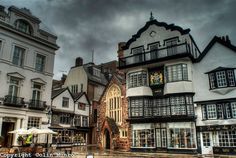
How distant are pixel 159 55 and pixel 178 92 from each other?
535cm

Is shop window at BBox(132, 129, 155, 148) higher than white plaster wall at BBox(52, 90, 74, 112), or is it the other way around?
white plaster wall at BBox(52, 90, 74, 112)

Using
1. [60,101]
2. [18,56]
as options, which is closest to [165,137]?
[60,101]

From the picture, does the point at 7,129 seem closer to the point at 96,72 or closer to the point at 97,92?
the point at 97,92

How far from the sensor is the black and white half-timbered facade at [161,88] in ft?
79.1

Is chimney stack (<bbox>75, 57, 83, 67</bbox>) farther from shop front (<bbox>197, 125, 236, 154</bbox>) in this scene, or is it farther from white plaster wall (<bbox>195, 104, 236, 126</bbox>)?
shop front (<bbox>197, 125, 236, 154</bbox>)

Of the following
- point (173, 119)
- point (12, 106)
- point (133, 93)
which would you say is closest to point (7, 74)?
point (12, 106)

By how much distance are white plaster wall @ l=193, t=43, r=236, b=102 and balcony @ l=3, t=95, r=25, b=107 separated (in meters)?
19.2

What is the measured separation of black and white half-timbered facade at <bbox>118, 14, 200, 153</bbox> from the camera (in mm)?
24109

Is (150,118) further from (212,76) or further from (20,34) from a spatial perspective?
(20,34)

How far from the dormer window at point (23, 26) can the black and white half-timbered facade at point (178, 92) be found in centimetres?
1229

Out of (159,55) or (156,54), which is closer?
(159,55)

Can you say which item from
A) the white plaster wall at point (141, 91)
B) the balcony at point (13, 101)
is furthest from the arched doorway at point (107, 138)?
the balcony at point (13, 101)

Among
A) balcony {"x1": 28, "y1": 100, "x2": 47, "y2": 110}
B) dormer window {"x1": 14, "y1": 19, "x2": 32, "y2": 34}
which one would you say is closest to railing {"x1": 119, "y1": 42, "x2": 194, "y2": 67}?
balcony {"x1": 28, "y1": 100, "x2": 47, "y2": 110}

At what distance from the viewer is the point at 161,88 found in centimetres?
2639
